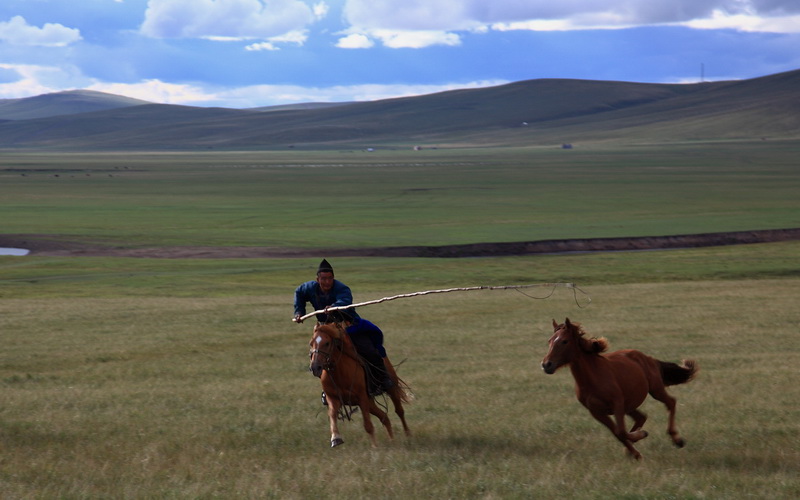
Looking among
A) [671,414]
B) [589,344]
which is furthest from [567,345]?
[671,414]

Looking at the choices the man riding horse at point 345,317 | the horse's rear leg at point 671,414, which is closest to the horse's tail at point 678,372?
the horse's rear leg at point 671,414

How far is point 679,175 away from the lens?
105250 millimetres

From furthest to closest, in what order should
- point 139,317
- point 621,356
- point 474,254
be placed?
point 474,254 → point 139,317 → point 621,356

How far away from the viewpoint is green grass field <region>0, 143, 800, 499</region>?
31.7 feet

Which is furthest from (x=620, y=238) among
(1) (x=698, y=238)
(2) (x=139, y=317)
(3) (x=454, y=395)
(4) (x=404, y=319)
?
(3) (x=454, y=395)

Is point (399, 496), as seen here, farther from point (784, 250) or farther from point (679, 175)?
point (679, 175)

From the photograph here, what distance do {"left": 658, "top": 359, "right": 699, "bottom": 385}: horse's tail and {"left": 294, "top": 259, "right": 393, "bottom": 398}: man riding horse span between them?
3324 millimetres

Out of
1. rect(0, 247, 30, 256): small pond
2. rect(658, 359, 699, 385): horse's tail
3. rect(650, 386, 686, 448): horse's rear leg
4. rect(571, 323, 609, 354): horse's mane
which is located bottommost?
rect(0, 247, 30, 256): small pond

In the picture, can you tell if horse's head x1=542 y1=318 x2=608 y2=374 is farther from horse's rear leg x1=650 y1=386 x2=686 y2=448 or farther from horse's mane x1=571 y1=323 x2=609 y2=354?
horse's rear leg x1=650 y1=386 x2=686 y2=448

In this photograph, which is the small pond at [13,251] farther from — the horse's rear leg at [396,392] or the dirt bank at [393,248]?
the horse's rear leg at [396,392]

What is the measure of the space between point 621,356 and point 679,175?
9885 centimetres

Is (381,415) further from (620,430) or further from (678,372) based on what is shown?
(678,372)

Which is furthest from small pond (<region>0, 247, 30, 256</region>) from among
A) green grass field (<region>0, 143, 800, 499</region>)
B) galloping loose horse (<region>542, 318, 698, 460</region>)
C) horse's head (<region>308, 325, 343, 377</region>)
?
galloping loose horse (<region>542, 318, 698, 460</region>)

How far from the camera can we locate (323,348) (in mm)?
10344
